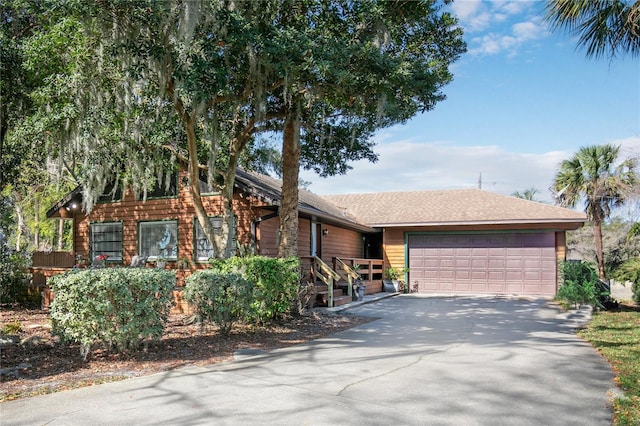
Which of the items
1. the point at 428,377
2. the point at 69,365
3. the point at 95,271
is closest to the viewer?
the point at 428,377

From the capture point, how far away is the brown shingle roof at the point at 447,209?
15.7m

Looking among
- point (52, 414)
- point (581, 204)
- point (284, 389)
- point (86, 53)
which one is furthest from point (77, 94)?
point (581, 204)

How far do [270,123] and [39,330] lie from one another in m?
6.00

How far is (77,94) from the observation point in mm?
7547

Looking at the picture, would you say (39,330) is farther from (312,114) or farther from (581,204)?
(581,204)

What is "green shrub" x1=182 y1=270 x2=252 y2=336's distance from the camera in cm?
723

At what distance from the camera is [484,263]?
16.6 metres

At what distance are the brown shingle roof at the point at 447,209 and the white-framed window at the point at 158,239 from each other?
744 centimetres

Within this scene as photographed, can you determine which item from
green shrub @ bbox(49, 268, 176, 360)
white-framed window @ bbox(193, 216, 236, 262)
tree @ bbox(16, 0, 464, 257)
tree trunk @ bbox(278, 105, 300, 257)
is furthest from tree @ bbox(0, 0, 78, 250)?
tree trunk @ bbox(278, 105, 300, 257)

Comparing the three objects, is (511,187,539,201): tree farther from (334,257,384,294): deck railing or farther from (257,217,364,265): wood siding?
(334,257,384,294): deck railing

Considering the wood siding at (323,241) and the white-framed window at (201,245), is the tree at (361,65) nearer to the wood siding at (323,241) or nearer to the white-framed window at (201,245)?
the wood siding at (323,241)

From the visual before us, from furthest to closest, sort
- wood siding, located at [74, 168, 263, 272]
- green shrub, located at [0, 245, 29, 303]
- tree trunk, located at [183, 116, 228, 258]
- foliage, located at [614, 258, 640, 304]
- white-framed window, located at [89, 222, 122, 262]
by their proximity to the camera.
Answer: white-framed window, located at [89, 222, 122, 262]
green shrub, located at [0, 245, 29, 303]
wood siding, located at [74, 168, 263, 272]
foliage, located at [614, 258, 640, 304]
tree trunk, located at [183, 116, 228, 258]

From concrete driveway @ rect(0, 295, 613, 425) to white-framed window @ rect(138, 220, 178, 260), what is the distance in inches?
269

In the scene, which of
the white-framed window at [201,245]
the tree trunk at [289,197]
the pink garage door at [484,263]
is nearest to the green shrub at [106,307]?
the tree trunk at [289,197]
